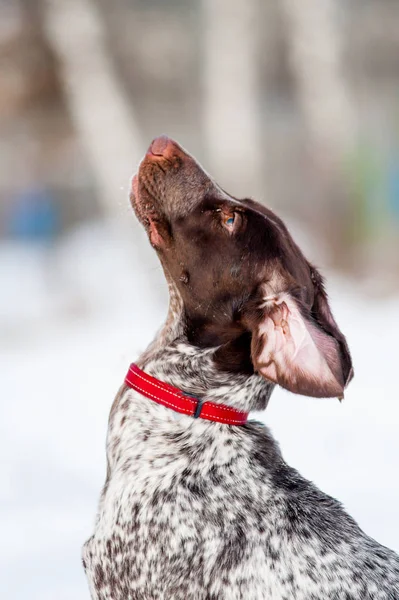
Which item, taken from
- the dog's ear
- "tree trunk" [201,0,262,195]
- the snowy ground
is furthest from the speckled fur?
"tree trunk" [201,0,262,195]

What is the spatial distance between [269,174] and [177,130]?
5.10 ft

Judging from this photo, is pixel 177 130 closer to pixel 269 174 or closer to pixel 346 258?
pixel 269 174

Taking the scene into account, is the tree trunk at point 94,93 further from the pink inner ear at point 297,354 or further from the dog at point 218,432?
the pink inner ear at point 297,354

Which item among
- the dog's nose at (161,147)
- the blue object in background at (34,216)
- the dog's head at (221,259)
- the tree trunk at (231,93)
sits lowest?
the dog's head at (221,259)

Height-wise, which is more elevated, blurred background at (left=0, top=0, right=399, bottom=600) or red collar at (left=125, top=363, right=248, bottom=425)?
blurred background at (left=0, top=0, right=399, bottom=600)

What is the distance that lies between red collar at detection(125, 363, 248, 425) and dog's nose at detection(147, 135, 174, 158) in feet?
2.48

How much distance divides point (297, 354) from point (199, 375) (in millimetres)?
571

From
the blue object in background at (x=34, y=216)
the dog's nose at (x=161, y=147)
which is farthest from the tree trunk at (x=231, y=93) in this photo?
the dog's nose at (x=161, y=147)

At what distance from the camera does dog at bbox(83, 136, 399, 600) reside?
9.16 ft

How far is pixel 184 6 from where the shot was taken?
13.0 meters

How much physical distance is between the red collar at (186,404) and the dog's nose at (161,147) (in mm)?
757

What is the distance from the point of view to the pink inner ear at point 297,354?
2.56m

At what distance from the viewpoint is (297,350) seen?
2639 millimetres

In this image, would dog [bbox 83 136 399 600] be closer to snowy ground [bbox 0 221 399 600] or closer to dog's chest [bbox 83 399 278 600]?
dog's chest [bbox 83 399 278 600]
